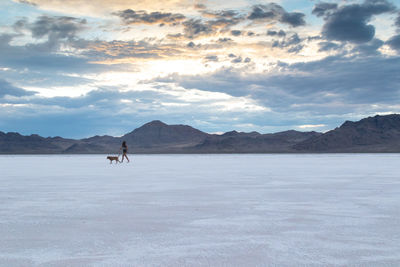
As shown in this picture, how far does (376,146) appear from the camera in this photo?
143 metres

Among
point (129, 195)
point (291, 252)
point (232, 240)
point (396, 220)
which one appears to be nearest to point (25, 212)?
point (129, 195)

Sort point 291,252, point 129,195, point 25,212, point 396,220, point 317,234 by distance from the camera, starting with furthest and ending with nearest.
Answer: point 129,195
point 25,212
point 396,220
point 317,234
point 291,252

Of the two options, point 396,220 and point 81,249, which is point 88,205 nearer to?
point 81,249

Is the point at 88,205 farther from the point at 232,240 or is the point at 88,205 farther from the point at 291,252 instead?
the point at 291,252

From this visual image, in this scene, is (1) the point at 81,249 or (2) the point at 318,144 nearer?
(1) the point at 81,249

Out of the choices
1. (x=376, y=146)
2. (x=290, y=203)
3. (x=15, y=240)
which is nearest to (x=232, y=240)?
(x=15, y=240)

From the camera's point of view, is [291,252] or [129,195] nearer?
[291,252]

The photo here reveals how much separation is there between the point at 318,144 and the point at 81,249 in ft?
492

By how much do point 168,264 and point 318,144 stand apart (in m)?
150

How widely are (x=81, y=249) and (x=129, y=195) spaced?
5807 mm

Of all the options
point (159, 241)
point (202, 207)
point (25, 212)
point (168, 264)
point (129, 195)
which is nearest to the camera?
point (168, 264)

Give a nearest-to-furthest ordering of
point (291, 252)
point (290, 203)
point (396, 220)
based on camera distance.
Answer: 1. point (291, 252)
2. point (396, 220)
3. point (290, 203)

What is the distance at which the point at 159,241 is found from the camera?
18.6ft

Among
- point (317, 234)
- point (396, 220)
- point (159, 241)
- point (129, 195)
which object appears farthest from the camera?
point (129, 195)
